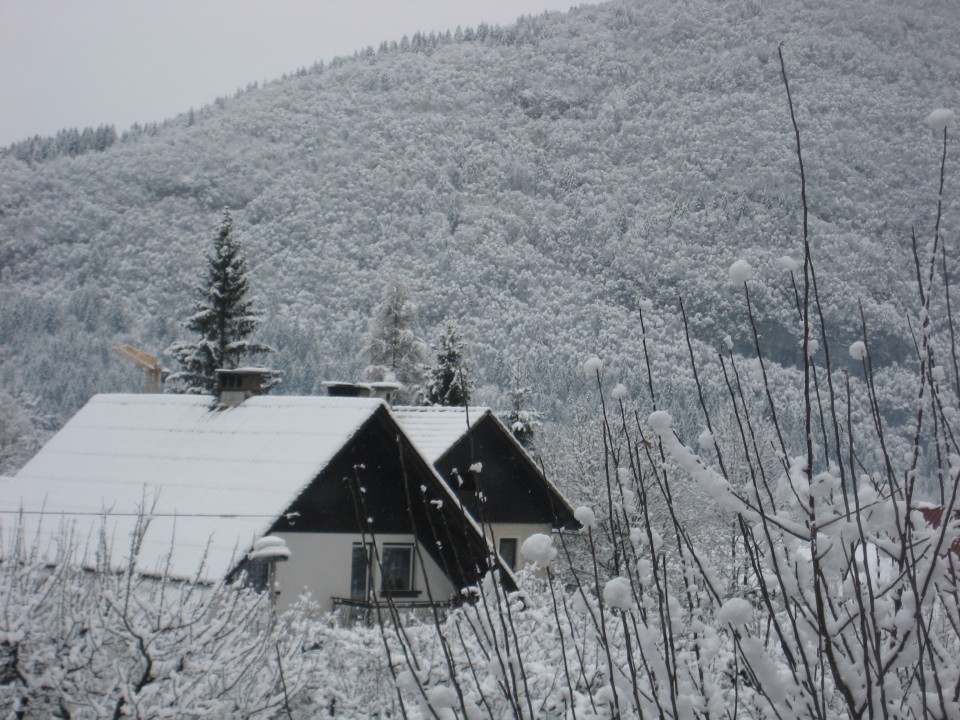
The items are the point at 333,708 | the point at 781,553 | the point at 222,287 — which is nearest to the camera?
the point at 781,553

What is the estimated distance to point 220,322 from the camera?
36.2 m

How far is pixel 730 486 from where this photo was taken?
1.94 m

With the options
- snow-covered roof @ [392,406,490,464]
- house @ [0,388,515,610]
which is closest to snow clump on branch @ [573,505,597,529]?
house @ [0,388,515,610]

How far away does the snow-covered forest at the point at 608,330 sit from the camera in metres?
2.11

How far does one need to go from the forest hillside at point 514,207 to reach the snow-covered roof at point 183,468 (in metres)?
4.62

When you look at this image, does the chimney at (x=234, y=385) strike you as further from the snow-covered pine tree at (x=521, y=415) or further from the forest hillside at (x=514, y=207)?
the snow-covered pine tree at (x=521, y=415)

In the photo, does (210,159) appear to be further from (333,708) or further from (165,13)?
(333,708)

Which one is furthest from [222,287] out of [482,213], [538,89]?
[538,89]

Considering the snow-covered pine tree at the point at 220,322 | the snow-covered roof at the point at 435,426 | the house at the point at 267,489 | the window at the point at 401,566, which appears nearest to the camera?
the house at the point at 267,489

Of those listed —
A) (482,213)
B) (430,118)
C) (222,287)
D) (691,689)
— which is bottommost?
(691,689)

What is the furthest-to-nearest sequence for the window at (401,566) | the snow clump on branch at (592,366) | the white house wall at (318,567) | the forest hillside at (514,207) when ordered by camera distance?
the forest hillside at (514,207) → the window at (401,566) → the white house wall at (318,567) → the snow clump on branch at (592,366)

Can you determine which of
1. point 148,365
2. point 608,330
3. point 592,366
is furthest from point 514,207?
point 592,366

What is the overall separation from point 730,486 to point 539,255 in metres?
81.3

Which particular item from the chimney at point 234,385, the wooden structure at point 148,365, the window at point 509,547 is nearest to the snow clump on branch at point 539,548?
the chimney at point 234,385
